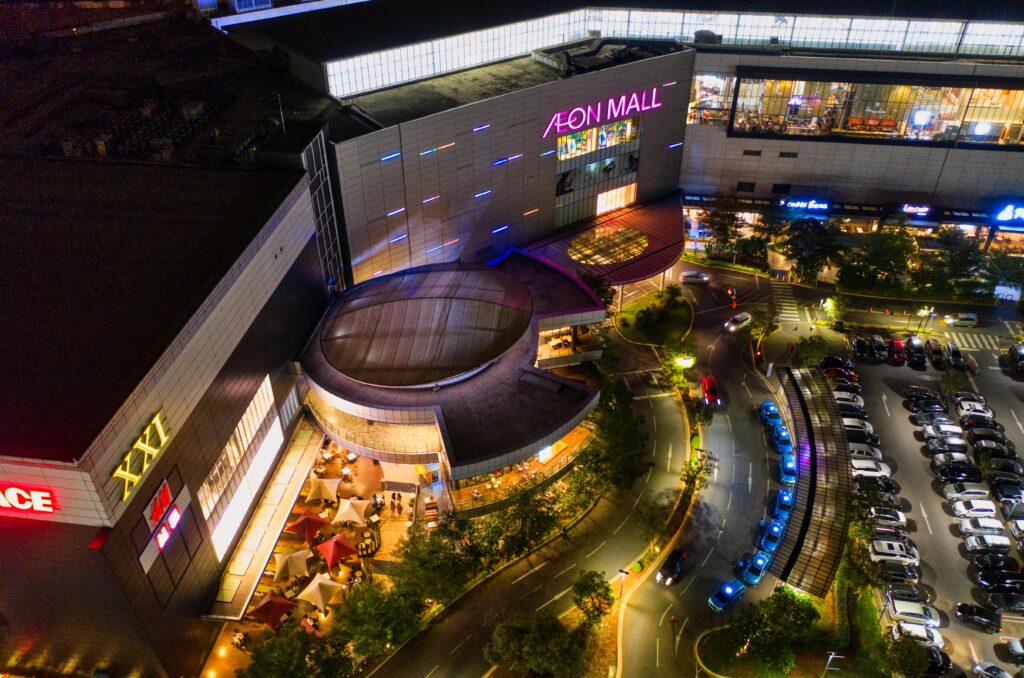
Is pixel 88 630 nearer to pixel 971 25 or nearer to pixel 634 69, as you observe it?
pixel 634 69

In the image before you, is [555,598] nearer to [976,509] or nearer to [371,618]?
[371,618]

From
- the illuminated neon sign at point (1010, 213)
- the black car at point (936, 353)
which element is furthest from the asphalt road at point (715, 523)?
the illuminated neon sign at point (1010, 213)

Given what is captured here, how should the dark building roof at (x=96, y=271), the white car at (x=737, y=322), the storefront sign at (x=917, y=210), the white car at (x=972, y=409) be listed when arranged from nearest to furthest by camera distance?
1. the dark building roof at (x=96, y=271)
2. the white car at (x=972, y=409)
3. the white car at (x=737, y=322)
4. the storefront sign at (x=917, y=210)

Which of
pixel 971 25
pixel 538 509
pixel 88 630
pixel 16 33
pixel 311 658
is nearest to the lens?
pixel 88 630

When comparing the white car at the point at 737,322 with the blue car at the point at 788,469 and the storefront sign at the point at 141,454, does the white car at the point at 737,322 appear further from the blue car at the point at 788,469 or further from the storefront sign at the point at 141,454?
the storefront sign at the point at 141,454

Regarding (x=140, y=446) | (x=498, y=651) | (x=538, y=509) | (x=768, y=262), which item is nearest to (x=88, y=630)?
(x=140, y=446)
